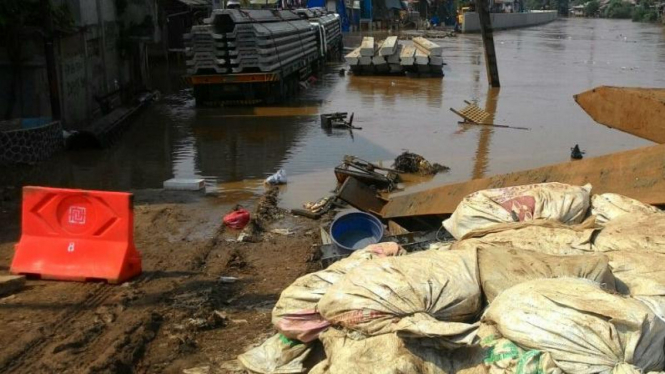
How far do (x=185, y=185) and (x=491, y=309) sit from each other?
7183mm

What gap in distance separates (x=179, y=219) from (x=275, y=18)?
1384 cm

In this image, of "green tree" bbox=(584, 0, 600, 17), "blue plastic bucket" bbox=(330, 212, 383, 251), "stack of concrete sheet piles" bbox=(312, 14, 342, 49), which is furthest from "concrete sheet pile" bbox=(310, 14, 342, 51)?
"green tree" bbox=(584, 0, 600, 17)

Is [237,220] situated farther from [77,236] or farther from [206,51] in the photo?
[206,51]

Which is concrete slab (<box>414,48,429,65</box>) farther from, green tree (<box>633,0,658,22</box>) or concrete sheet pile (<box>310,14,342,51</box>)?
green tree (<box>633,0,658,22</box>)

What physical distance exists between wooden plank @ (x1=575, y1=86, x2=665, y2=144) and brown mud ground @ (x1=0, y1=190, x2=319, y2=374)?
2.83 metres

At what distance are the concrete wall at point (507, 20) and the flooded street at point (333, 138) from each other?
35.1 metres

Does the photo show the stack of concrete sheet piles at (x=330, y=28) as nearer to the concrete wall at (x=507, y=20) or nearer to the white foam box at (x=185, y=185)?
the white foam box at (x=185, y=185)

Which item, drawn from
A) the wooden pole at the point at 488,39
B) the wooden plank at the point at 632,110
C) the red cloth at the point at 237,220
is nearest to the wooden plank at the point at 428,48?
the wooden pole at the point at 488,39

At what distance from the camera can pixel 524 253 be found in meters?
4.25

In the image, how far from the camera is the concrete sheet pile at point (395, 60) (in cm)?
2589

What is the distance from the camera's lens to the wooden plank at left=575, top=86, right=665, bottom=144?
18.9ft

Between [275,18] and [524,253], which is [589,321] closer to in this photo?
[524,253]

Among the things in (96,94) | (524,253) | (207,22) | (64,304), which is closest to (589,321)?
(524,253)

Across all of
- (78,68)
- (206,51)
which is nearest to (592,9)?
(206,51)
